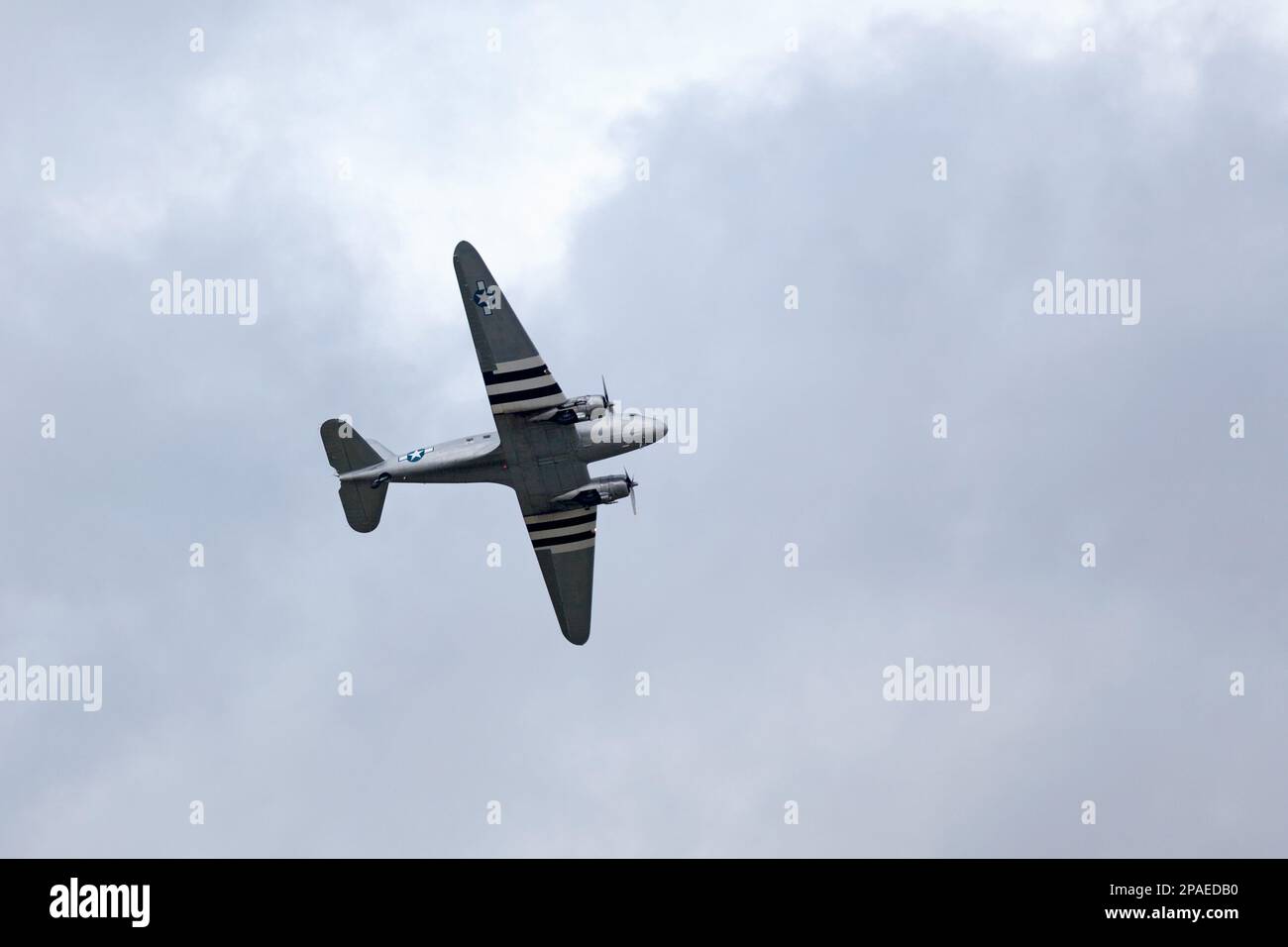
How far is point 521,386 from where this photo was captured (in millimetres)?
79062

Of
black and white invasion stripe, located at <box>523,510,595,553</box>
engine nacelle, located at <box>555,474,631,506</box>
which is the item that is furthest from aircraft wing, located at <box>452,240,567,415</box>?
black and white invasion stripe, located at <box>523,510,595,553</box>

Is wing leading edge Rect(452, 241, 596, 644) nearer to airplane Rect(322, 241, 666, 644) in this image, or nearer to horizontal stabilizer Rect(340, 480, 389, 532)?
airplane Rect(322, 241, 666, 644)

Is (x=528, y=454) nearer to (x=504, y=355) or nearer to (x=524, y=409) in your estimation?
(x=524, y=409)

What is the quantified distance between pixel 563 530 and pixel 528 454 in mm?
5388

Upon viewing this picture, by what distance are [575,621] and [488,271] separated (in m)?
18.9

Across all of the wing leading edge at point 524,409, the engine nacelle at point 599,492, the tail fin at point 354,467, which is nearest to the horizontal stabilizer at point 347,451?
the tail fin at point 354,467

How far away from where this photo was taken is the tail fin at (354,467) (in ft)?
274

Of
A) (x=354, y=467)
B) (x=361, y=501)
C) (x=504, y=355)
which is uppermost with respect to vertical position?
(x=504, y=355)

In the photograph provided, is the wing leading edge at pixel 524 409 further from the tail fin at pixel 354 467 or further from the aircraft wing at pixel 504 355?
the tail fin at pixel 354 467

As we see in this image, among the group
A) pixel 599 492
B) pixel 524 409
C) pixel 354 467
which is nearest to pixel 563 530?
pixel 599 492

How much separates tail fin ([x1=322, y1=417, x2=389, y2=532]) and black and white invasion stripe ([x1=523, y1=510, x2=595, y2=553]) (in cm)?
729

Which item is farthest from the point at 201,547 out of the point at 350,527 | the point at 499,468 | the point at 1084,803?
the point at 1084,803

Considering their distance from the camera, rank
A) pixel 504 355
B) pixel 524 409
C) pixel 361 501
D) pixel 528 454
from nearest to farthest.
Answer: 1. pixel 504 355
2. pixel 524 409
3. pixel 528 454
4. pixel 361 501
